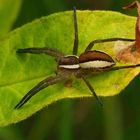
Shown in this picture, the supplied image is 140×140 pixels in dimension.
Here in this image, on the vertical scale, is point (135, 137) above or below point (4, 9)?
below

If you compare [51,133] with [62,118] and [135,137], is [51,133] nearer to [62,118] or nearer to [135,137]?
[62,118]

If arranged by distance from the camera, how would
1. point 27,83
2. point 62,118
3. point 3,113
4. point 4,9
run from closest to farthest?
1. point 3,113
2. point 27,83
3. point 4,9
4. point 62,118

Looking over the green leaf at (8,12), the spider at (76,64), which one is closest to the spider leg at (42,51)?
the spider at (76,64)

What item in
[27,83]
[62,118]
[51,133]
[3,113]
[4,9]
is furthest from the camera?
[51,133]

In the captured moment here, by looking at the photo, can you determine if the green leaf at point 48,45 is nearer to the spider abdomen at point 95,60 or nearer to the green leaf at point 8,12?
the spider abdomen at point 95,60

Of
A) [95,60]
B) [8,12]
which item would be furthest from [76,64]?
[8,12]

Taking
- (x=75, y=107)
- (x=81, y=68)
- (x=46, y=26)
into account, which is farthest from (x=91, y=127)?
(x=46, y=26)
